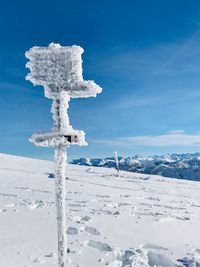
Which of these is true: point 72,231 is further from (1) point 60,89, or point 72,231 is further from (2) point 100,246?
(1) point 60,89

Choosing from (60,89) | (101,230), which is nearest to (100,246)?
(101,230)

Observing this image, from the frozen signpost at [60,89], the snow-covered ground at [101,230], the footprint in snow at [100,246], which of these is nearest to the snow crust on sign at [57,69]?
the frozen signpost at [60,89]

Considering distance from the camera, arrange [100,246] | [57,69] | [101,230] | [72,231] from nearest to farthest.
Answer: [57,69] < [100,246] < [72,231] < [101,230]

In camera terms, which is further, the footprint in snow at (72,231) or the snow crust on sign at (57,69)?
the footprint in snow at (72,231)

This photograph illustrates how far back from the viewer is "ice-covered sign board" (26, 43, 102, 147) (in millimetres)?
5371

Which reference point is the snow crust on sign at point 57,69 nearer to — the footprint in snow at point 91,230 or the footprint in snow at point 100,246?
the footprint in snow at point 100,246

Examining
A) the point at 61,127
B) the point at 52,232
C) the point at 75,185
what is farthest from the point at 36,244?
the point at 75,185

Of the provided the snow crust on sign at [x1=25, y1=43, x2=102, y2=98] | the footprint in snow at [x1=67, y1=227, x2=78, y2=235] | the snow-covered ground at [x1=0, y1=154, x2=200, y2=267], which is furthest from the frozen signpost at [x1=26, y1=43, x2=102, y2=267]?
the footprint in snow at [x1=67, y1=227, x2=78, y2=235]

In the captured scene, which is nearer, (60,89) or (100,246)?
(60,89)

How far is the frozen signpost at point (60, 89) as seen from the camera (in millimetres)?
5375

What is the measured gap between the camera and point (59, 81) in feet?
17.8

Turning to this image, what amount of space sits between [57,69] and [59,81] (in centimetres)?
16

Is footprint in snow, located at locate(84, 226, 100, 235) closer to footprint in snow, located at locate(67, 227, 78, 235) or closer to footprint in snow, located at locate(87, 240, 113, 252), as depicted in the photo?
footprint in snow, located at locate(67, 227, 78, 235)

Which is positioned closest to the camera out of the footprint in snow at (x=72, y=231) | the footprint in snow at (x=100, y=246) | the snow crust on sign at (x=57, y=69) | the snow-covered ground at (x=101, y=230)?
the snow crust on sign at (x=57, y=69)
